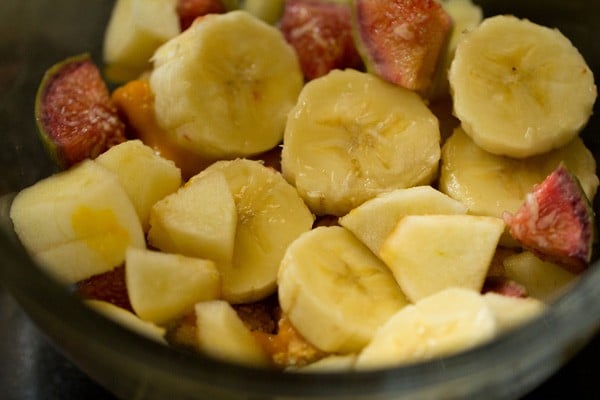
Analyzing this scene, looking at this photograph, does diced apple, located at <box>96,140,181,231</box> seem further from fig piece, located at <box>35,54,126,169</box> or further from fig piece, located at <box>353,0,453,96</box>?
fig piece, located at <box>353,0,453,96</box>

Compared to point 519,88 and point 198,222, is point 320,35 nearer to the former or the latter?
point 519,88

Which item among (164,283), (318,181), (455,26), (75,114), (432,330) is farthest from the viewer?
(455,26)

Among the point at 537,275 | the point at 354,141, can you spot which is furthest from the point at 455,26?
the point at 537,275

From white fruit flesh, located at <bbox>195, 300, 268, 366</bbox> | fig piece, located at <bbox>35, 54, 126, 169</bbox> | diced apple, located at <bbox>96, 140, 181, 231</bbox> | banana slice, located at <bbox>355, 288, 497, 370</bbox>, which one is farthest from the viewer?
fig piece, located at <bbox>35, 54, 126, 169</bbox>

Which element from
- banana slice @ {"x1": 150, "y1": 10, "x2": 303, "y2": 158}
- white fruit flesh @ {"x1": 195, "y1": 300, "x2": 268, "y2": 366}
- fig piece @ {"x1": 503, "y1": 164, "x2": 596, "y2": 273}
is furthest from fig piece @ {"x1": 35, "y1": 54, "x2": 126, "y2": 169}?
fig piece @ {"x1": 503, "y1": 164, "x2": 596, "y2": 273}

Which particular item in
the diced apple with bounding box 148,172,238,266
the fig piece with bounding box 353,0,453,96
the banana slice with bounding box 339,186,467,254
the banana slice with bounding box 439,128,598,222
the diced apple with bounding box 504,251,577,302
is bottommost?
the diced apple with bounding box 504,251,577,302
